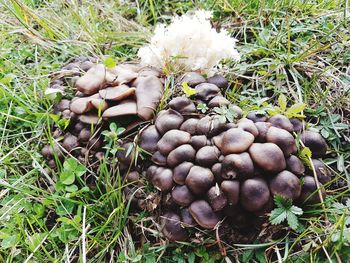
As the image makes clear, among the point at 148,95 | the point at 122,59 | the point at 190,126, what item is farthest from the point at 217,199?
the point at 122,59

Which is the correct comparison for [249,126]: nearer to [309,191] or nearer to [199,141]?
[199,141]

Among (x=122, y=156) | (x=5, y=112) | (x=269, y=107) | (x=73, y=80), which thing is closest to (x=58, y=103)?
(x=73, y=80)

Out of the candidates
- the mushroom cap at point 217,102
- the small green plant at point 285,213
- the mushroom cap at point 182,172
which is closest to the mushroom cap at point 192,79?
the mushroom cap at point 217,102

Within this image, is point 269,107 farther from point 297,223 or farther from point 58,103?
A: point 58,103

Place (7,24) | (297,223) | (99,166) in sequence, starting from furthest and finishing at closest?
(7,24), (99,166), (297,223)

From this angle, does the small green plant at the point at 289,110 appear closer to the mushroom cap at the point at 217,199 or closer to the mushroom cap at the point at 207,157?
the mushroom cap at the point at 207,157
